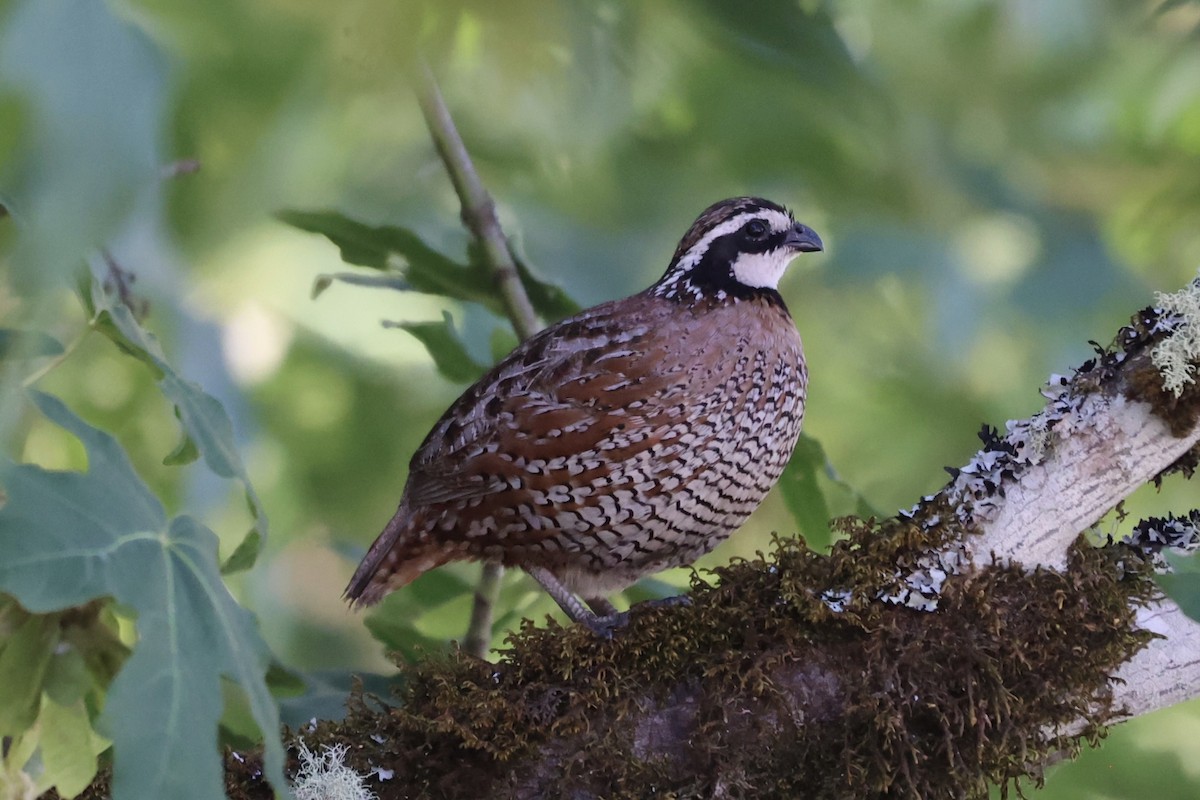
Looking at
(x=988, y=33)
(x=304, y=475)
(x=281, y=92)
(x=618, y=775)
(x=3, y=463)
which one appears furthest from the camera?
(x=304, y=475)

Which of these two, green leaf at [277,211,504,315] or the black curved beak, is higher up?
green leaf at [277,211,504,315]

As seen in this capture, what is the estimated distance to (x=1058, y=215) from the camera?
296cm

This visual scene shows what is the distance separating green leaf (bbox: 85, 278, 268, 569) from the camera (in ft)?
4.63

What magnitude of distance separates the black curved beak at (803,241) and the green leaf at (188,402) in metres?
1.55

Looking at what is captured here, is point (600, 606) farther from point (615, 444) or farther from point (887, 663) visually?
point (887, 663)

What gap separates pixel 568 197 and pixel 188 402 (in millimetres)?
1758

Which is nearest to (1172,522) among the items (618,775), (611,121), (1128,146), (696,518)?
(696,518)

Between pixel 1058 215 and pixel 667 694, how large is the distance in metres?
1.79

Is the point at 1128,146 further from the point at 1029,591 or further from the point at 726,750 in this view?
the point at 726,750

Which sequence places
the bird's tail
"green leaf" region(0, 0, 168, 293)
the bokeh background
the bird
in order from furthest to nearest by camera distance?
the bird's tail
the bird
the bokeh background
"green leaf" region(0, 0, 168, 293)

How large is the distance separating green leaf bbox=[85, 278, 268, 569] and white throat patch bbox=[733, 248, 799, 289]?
139 cm

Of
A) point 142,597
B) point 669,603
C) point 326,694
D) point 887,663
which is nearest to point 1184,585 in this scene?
point 887,663

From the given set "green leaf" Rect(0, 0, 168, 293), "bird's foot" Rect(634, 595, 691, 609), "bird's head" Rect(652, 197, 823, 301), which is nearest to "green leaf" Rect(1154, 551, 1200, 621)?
"bird's foot" Rect(634, 595, 691, 609)

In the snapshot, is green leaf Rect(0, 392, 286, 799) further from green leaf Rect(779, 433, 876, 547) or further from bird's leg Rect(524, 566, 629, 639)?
green leaf Rect(779, 433, 876, 547)
